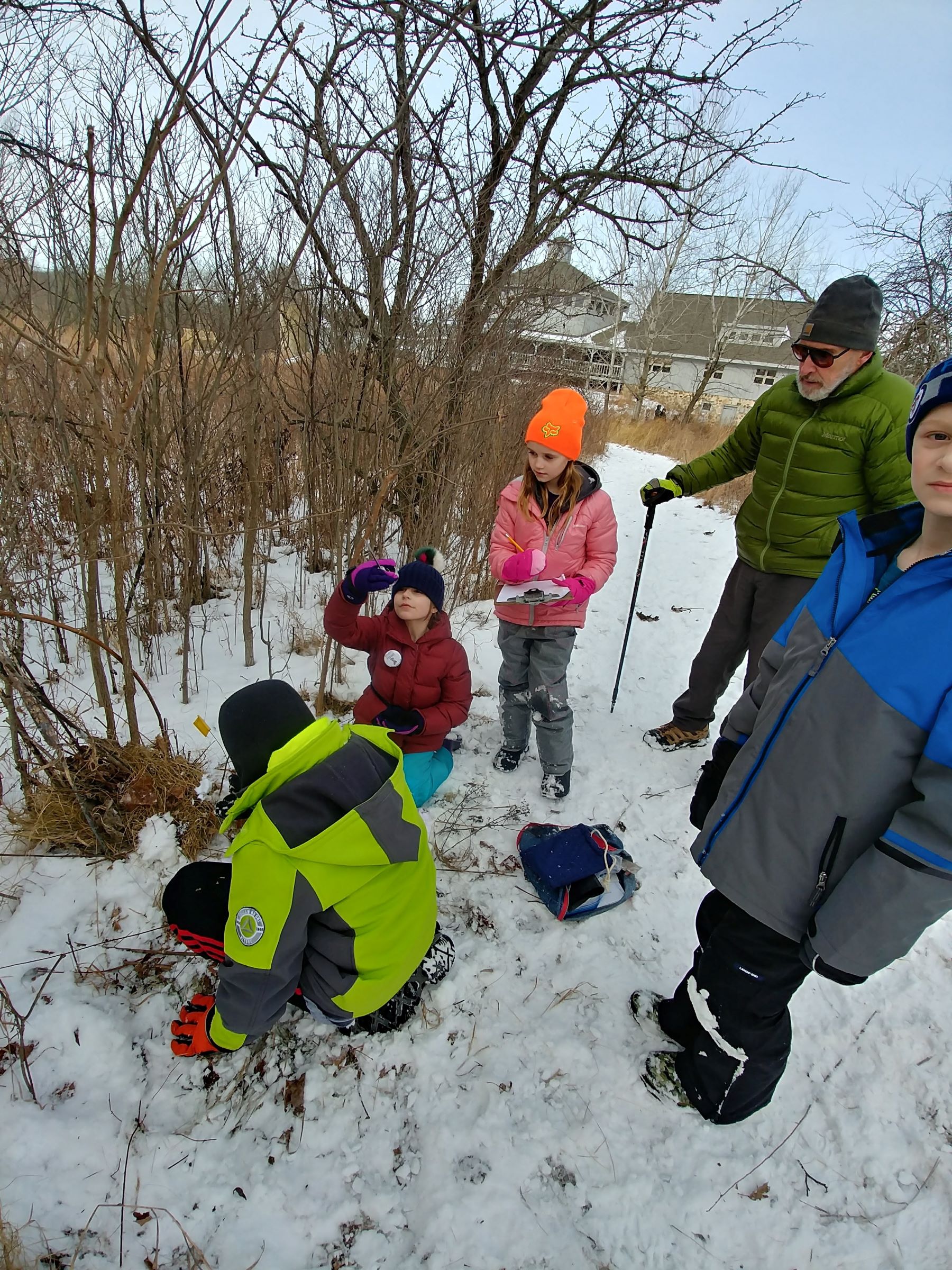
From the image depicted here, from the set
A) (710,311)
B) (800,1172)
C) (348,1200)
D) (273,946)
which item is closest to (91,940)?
(273,946)

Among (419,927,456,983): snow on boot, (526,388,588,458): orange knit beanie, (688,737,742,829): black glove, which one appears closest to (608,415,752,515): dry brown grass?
(526,388,588,458): orange knit beanie

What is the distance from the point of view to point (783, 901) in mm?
1234

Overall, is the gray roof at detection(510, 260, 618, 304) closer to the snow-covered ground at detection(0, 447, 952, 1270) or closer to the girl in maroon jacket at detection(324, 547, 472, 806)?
the girl in maroon jacket at detection(324, 547, 472, 806)

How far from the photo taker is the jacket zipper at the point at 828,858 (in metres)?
1.13

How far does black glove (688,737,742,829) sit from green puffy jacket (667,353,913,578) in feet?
4.28

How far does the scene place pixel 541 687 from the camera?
2.62 m

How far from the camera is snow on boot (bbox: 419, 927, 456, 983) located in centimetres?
178

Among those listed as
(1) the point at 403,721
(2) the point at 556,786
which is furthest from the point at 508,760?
(1) the point at 403,721

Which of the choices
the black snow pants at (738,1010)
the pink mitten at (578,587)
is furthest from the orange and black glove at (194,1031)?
the pink mitten at (578,587)

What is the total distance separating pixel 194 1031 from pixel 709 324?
3724 cm

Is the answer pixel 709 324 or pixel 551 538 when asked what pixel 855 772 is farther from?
pixel 709 324

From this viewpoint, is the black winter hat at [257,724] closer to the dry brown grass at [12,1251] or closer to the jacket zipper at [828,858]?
the dry brown grass at [12,1251]

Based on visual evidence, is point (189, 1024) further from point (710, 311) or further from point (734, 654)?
point (710, 311)

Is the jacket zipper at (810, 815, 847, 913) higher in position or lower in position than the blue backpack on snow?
higher
